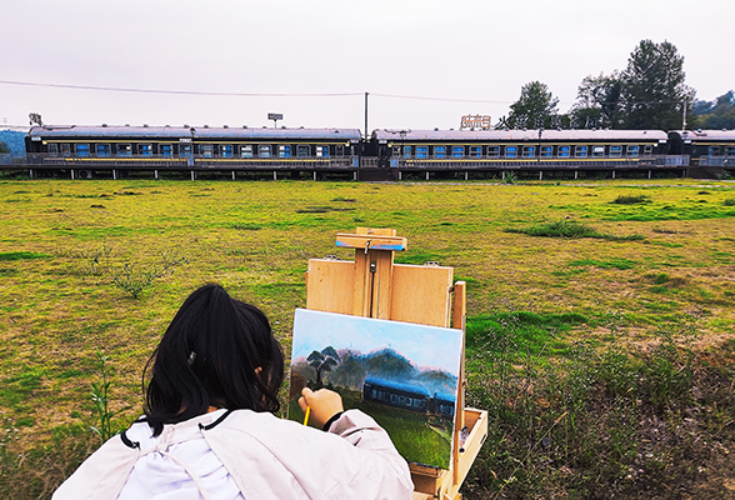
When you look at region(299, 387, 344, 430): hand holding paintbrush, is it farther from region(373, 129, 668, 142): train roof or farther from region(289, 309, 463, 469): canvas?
region(373, 129, 668, 142): train roof

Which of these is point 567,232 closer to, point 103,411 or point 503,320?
point 503,320

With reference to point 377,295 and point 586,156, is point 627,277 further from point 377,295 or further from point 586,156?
point 586,156

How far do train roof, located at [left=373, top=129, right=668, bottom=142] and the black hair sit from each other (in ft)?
128

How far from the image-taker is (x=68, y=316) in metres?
7.12

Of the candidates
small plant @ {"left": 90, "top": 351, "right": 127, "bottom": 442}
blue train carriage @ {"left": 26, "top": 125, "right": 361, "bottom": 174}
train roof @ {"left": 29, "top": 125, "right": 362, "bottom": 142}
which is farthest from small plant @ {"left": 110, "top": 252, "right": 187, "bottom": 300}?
train roof @ {"left": 29, "top": 125, "right": 362, "bottom": 142}

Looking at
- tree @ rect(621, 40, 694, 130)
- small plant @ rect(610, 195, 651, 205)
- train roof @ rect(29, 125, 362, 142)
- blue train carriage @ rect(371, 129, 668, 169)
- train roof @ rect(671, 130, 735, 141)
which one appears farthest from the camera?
tree @ rect(621, 40, 694, 130)

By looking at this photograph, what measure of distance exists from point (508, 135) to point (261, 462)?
138 ft

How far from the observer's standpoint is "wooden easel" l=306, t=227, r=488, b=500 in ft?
9.33

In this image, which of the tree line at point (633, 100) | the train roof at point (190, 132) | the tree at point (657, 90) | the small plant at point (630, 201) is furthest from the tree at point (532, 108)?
the small plant at point (630, 201)

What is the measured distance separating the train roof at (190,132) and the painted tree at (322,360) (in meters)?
36.6

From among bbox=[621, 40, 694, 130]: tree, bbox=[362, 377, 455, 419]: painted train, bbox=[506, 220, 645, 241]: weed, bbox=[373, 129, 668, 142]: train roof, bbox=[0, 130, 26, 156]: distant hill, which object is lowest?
Answer: bbox=[506, 220, 645, 241]: weed

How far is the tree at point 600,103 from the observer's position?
75.9 metres

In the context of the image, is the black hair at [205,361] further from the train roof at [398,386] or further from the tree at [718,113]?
the tree at [718,113]

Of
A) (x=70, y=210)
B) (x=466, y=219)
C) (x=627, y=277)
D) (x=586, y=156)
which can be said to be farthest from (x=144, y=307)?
(x=586, y=156)
